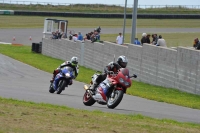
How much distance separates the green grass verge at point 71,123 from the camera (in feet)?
30.9

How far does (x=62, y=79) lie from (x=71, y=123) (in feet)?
31.1

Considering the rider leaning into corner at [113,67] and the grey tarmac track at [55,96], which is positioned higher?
the rider leaning into corner at [113,67]

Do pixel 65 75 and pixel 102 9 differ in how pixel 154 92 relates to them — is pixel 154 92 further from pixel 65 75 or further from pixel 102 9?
pixel 102 9

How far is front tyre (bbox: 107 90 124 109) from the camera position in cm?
1452

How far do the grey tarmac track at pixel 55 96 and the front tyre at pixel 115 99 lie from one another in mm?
167

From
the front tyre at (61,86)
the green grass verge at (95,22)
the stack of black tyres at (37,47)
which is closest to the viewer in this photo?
the front tyre at (61,86)

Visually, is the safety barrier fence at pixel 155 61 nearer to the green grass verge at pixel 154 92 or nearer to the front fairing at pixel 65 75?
the green grass verge at pixel 154 92

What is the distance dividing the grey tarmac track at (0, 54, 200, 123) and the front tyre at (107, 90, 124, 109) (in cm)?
17

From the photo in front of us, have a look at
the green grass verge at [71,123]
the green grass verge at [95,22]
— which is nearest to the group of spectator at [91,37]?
the green grass verge at [71,123]

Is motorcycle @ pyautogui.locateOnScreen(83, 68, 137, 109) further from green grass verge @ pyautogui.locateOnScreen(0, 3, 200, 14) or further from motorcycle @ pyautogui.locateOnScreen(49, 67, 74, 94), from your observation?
green grass verge @ pyautogui.locateOnScreen(0, 3, 200, 14)

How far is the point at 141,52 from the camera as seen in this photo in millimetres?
27219

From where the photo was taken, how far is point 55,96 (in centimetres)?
1825

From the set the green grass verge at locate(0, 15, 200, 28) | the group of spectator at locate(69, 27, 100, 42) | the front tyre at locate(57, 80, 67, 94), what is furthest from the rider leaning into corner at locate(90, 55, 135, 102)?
the green grass verge at locate(0, 15, 200, 28)

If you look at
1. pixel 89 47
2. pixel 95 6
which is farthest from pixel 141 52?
pixel 95 6
